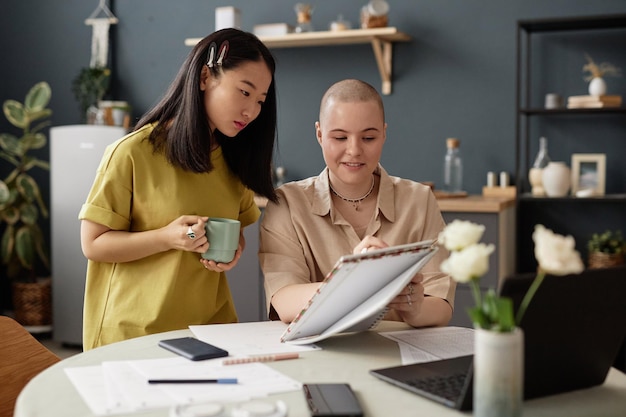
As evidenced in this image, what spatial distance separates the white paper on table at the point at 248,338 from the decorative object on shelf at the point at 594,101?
8.11 ft

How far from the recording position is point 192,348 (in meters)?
1.47

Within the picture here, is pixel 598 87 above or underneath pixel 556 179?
above

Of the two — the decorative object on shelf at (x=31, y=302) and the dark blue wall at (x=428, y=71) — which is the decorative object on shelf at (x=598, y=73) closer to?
the dark blue wall at (x=428, y=71)

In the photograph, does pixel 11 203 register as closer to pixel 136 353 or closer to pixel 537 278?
pixel 136 353

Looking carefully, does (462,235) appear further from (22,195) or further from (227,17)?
(22,195)

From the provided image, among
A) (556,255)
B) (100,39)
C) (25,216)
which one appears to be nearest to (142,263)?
(556,255)

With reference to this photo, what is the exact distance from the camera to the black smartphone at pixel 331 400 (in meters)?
1.12

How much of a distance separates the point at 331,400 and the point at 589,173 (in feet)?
9.86

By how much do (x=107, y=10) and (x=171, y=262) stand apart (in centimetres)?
338

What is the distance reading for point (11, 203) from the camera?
437 cm

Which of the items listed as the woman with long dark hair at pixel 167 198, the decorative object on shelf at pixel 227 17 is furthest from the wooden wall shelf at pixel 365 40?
the woman with long dark hair at pixel 167 198

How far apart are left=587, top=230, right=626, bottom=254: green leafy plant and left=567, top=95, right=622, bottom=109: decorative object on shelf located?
1.97ft

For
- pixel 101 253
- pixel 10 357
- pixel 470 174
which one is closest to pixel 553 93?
pixel 470 174

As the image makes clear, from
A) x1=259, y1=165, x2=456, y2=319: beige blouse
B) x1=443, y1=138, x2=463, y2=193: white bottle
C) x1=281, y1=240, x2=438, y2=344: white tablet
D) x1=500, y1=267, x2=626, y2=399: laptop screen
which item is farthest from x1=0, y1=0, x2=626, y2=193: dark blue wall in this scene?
x1=500, y1=267, x2=626, y2=399: laptop screen
